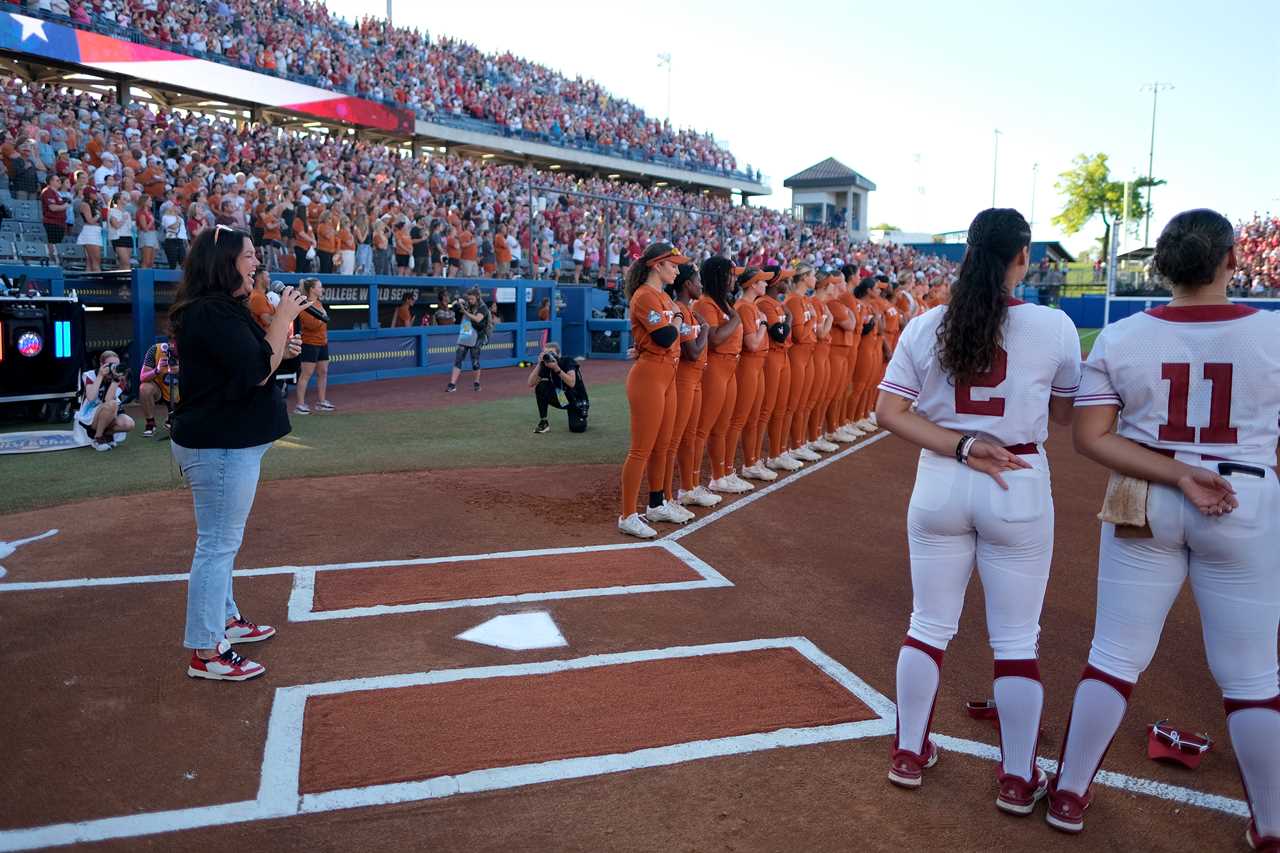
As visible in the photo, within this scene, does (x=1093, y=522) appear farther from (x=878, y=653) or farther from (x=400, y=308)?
(x=400, y=308)

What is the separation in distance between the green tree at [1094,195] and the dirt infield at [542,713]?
7049cm

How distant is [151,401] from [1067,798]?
33.7 ft

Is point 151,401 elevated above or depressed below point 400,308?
below

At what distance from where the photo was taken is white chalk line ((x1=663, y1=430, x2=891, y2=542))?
23.2 feet

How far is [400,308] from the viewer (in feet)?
57.0

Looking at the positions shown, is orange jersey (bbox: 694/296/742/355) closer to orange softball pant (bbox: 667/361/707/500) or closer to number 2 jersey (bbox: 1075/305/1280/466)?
orange softball pant (bbox: 667/361/707/500)

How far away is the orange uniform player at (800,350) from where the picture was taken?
954 cm

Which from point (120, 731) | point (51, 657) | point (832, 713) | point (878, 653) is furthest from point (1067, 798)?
point (51, 657)

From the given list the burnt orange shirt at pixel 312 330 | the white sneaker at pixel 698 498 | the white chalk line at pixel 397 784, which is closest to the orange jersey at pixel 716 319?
the white sneaker at pixel 698 498

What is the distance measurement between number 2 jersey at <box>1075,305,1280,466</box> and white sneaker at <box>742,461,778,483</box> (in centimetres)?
597

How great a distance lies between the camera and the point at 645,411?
674 cm

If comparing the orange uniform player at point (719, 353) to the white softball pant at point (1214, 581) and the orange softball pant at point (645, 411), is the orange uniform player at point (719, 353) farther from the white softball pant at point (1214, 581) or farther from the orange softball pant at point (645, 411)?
the white softball pant at point (1214, 581)

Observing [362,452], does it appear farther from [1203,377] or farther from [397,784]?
[1203,377]

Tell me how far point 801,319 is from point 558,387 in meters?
3.52
